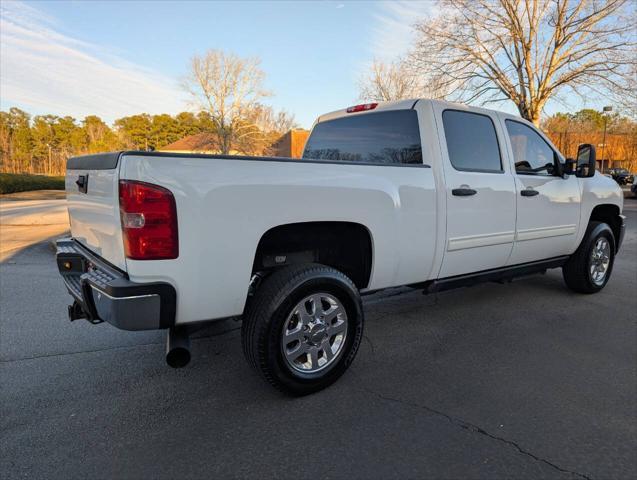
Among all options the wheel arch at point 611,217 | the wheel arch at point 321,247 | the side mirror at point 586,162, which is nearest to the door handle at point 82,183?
the wheel arch at point 321,247

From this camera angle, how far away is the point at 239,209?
239 centimetres

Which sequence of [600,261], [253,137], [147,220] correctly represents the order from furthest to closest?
[253,137]
[600,261]
[147,220]

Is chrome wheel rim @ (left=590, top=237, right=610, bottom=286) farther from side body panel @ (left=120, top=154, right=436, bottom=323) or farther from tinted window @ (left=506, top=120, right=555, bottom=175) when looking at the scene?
side body panel @ (left=120, top=154, right=436, bottom=323)

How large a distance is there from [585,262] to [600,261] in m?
0.45

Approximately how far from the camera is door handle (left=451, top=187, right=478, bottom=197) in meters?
3.47

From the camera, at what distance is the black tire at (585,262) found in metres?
5.06

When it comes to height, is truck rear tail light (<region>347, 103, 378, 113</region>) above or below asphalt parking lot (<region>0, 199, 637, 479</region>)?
above

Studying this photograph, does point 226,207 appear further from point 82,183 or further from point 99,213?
point 82,183

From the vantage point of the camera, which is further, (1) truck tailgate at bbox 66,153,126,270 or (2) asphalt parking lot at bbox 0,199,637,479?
(1) truck tailgate at bbox 66,153,126,270

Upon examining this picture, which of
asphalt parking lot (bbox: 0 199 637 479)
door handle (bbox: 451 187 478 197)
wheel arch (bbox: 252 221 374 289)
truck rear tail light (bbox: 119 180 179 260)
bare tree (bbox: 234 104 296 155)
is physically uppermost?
bare tree (bbox: 234 104 296 155)

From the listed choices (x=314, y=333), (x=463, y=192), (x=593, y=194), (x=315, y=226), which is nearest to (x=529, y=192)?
(x=463, y=192)

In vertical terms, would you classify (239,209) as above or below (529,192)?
below

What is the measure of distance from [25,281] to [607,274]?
7759 mm

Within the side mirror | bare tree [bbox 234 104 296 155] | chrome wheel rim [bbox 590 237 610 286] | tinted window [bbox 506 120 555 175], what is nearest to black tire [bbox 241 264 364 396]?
tinted window [bbox 506 120 555 175]
